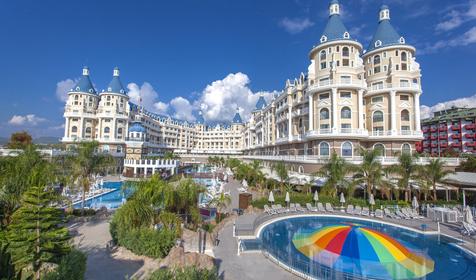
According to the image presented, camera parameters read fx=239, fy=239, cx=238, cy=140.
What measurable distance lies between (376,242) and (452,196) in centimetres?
2005

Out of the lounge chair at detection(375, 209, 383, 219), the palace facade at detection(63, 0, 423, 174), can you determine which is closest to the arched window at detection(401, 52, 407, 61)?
the palace facade at detection(63, 0, 423, 174)

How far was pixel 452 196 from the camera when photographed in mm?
25938

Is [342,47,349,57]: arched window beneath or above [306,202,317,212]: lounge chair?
above

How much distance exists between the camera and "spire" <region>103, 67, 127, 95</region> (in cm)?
6172

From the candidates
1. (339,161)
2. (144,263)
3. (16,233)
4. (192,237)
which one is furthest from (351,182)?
(16,233)

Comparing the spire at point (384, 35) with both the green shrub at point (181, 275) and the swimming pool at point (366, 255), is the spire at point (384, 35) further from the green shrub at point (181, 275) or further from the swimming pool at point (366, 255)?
the green shrub at point (181, 275)

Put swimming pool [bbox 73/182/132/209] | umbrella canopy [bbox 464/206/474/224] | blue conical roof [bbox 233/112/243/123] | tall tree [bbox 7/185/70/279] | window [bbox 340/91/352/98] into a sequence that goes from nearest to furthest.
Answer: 1. tall tree [bbox 7/185/70/279]
2. umbrella canopy [bbox 464/206/474/224]
3. swimming pool [bbox 73/182/132/209]
4. window [bbox 340/91/352/98]
5. blue conical roof [bbox 233/112/243/123]

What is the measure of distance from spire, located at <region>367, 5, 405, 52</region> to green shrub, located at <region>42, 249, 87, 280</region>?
44.4m

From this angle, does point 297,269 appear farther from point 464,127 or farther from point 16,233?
point 464,127

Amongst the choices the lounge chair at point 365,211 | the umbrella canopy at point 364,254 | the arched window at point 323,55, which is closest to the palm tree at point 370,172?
the lounge chair at point 365,211

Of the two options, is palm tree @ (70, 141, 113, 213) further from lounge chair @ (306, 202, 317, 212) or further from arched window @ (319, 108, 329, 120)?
arched window @ (319, 108, 329, 120)

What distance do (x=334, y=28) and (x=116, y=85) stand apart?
5356cm

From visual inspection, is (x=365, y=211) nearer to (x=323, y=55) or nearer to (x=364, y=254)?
(x=364, y=254)

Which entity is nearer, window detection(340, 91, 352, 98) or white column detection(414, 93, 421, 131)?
window detection(340, 91, 352, 98)
